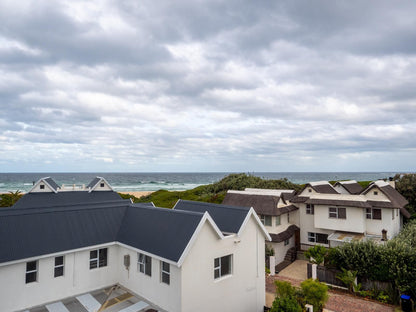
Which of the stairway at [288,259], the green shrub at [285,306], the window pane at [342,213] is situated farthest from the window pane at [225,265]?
the window pane at [342,213]

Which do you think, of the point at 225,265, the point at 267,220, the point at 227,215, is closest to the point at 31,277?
the point at 225,265

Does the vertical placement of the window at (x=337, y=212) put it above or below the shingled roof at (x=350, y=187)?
below

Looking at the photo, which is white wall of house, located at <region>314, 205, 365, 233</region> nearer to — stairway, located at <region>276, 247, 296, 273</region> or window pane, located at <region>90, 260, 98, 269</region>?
stairway, located at <region>276, 247, 296, 273</region>

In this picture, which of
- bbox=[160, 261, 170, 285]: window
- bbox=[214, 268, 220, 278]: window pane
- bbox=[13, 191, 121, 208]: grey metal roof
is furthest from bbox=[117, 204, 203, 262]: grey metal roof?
bbox=[13, 191, 121, 208]: grey metal roof

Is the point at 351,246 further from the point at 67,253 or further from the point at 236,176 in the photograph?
the point at 236,176

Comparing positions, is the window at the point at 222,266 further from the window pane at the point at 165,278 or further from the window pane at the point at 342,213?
the window pane at the point at 342,213

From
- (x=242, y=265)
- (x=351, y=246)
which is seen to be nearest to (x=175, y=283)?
(x=242, y=265)
